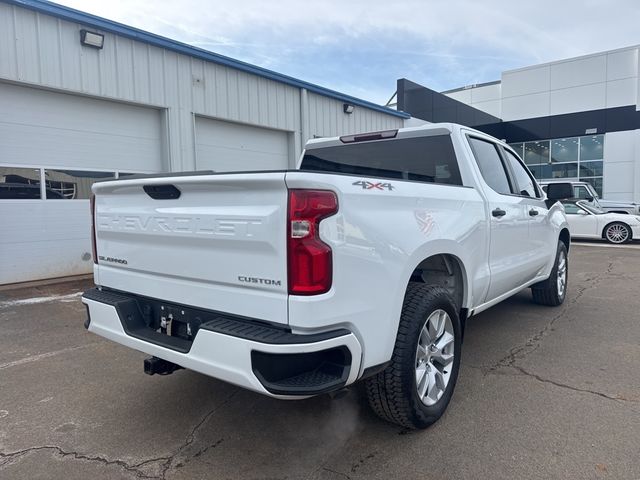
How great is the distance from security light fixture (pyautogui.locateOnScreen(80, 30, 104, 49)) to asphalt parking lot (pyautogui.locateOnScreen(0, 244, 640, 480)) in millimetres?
5616

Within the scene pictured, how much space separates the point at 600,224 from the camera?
13.9 metres

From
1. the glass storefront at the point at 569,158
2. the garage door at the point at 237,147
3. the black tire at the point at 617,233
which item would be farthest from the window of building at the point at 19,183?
the glass storefront at the point at 569,158

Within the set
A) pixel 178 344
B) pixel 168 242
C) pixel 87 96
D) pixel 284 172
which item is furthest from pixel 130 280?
pixel 87 96

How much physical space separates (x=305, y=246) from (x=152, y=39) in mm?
8364

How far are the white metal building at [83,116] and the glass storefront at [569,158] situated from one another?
1855cm

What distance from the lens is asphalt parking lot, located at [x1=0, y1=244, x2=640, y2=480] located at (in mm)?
2557

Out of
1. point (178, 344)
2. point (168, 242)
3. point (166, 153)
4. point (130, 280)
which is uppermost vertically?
point (166, 153)

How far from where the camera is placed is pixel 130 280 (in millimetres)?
3002

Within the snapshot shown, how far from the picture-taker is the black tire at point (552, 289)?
5.75 meters

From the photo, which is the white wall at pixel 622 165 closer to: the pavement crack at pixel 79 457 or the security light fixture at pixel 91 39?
the security light fixture at pixel 91 39

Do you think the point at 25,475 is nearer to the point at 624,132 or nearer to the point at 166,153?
the point at 166,153

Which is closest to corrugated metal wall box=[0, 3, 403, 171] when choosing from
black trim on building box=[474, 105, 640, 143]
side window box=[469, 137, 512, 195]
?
side window box=[469, 137, 512, 195]

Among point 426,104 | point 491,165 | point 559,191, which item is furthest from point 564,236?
point 426,104

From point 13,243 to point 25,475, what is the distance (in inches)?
246
